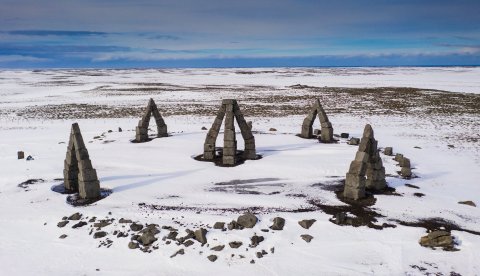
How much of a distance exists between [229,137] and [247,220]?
22.7 ft

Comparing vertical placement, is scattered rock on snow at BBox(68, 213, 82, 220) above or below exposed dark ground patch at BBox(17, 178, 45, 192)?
below

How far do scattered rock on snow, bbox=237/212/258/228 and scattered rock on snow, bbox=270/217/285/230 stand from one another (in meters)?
0.59

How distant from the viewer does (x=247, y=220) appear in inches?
484

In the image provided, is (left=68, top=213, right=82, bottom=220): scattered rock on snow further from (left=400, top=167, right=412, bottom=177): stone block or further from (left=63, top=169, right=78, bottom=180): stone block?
(left=400, top=167, right=412, bottom=177): stone block

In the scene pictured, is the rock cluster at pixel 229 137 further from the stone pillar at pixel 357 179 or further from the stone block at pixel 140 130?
the stone pillar at pixel 357 179

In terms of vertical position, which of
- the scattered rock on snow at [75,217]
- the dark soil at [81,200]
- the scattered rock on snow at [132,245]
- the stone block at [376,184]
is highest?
the stone block at [376,184]

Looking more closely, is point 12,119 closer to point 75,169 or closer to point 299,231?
point 75,169

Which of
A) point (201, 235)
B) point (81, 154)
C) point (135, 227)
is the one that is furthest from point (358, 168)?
point (81, 154)

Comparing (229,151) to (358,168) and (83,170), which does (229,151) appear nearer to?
(358,168)

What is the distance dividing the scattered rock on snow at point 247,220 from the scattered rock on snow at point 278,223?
0.59m

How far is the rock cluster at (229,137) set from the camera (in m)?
18.7

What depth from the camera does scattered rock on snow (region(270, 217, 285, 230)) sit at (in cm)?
1210

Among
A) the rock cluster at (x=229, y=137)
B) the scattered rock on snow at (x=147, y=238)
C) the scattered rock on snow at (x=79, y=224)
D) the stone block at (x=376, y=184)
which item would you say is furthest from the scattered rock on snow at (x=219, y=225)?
the rock cluster at (x=229, y=137)

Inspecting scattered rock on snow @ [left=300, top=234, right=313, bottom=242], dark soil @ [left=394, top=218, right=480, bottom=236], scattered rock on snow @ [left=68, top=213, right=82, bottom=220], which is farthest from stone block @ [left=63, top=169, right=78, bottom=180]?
dark soil @ [left=394, top=218, right=480, bottom=236]
